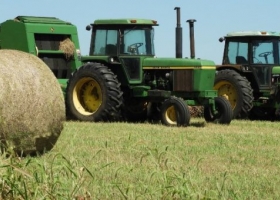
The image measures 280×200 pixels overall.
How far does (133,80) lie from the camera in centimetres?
1589

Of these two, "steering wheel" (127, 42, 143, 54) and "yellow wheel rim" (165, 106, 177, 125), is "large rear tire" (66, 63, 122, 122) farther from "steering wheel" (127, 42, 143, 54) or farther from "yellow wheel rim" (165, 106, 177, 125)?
"yellow wheel rim" (165, 106, 177, 125)

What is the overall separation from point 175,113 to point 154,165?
653cm

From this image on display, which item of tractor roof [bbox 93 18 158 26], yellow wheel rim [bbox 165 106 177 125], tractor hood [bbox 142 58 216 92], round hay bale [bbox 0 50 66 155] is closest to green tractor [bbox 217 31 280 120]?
tractor hood [bbox 142 58 216 92]

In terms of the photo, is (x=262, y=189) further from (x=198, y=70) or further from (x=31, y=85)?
(x=198, y=70)

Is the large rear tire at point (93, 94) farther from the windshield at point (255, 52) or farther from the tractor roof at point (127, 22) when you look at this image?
the windshield at point (255, 52)

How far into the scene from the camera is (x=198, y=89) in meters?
15.5

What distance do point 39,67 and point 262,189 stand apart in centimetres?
334

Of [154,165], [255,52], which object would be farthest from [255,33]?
[154,165]

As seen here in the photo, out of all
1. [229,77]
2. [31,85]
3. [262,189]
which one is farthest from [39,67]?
[229,77]

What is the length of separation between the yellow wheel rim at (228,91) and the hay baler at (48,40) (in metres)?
3.36

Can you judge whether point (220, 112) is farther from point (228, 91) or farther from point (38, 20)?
point (38, 20)

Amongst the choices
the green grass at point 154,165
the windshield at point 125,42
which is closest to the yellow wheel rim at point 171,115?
the green grass at point 154,165

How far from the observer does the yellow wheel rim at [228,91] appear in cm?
1744

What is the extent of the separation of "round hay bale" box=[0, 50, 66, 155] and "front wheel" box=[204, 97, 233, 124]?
6.35 metres
